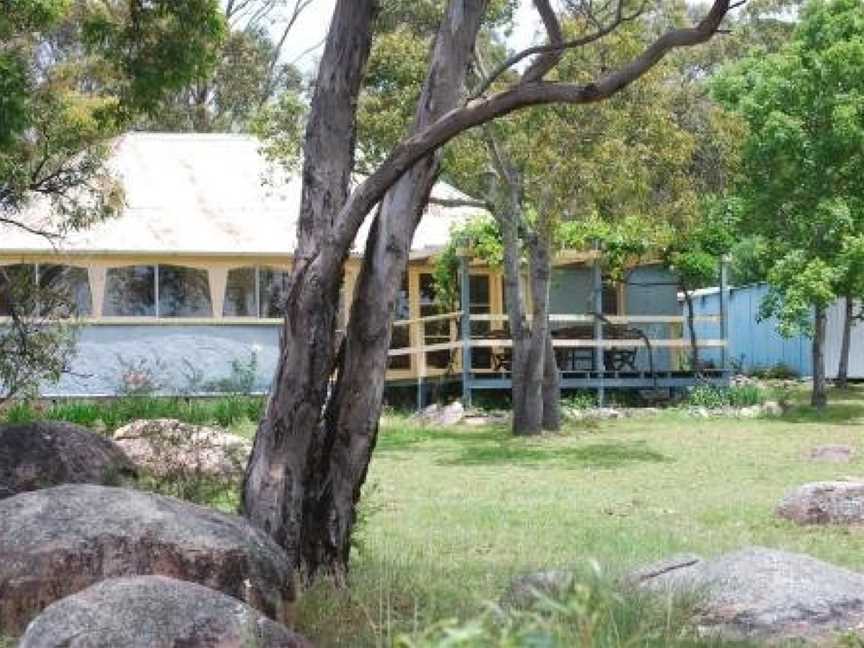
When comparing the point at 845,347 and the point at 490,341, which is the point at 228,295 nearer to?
the point at 490,341

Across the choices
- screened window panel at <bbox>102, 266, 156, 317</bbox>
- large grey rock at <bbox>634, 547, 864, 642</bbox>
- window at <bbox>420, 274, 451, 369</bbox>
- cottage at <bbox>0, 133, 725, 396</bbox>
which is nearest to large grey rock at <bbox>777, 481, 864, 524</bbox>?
large grey rock at <bbox>634, 547, 864, 642</bbox>

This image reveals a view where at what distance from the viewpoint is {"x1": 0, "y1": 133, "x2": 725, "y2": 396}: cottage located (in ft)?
84.3

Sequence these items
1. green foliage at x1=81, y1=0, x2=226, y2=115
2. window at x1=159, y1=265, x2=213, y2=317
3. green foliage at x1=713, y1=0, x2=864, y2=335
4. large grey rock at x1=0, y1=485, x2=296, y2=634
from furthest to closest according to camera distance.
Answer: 1. window at x1=159, y1=265, x2=213, y2=317
2. green foliage at x1=713, y1=0, x2=864, y2=335
3. green foliage at x1=81, y1=0, x2=226, y2=115
4. large grey rock at x1=0, y1=485, x2=296, y2=634

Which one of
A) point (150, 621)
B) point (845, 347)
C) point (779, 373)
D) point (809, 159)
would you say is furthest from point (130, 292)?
point (150, 621)

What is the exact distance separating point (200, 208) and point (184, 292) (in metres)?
1.70

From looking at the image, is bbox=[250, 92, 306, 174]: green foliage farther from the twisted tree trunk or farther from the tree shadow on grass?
the twisted tree trunk

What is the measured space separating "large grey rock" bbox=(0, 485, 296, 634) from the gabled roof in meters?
18.5

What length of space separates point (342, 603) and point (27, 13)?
30.0 ft

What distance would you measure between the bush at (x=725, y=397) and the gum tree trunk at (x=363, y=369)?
696 inches

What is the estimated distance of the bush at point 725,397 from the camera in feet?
83.6

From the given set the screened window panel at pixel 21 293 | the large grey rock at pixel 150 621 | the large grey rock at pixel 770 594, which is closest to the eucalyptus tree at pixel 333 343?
the large grey rock at pixel 770 594

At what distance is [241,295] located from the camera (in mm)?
Result: 27406

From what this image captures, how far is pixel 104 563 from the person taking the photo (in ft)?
20.3

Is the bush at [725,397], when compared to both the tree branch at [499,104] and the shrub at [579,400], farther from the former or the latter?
the tree branch at [499,104]
